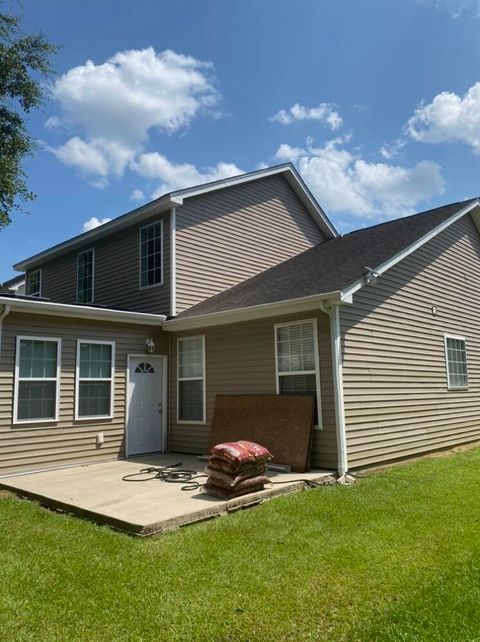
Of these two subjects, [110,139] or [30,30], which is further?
[30,30]

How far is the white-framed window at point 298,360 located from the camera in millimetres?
7852

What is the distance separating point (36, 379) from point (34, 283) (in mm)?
8699

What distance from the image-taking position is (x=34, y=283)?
1605 cm

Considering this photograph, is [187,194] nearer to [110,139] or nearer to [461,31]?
[110,139]

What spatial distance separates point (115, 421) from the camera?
9.43m

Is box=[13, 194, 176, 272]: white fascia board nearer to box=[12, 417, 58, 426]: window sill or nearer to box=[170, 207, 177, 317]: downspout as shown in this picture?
box=[170, 207, 177, 317]: downspout

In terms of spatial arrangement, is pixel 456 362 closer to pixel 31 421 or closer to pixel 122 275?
pixel 122 275

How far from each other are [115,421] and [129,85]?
7.70 meters

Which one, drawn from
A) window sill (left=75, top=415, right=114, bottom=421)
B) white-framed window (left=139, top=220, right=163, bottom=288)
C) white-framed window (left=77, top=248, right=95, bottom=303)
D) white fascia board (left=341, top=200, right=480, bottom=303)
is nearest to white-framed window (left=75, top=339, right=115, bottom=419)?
window sill (left=75, top=415, right=114, bottom=421)

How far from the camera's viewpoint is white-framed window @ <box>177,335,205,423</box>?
9.78 meters

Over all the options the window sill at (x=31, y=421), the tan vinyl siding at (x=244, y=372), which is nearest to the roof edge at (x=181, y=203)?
the tan vinyl siding at (x=244, y=372)

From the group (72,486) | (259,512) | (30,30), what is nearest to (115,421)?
(72,486)

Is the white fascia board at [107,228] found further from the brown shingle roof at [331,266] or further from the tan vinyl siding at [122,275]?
the brown shingle roof at [331,266]

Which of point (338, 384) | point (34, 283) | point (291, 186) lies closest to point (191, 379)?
point (338, 384)
